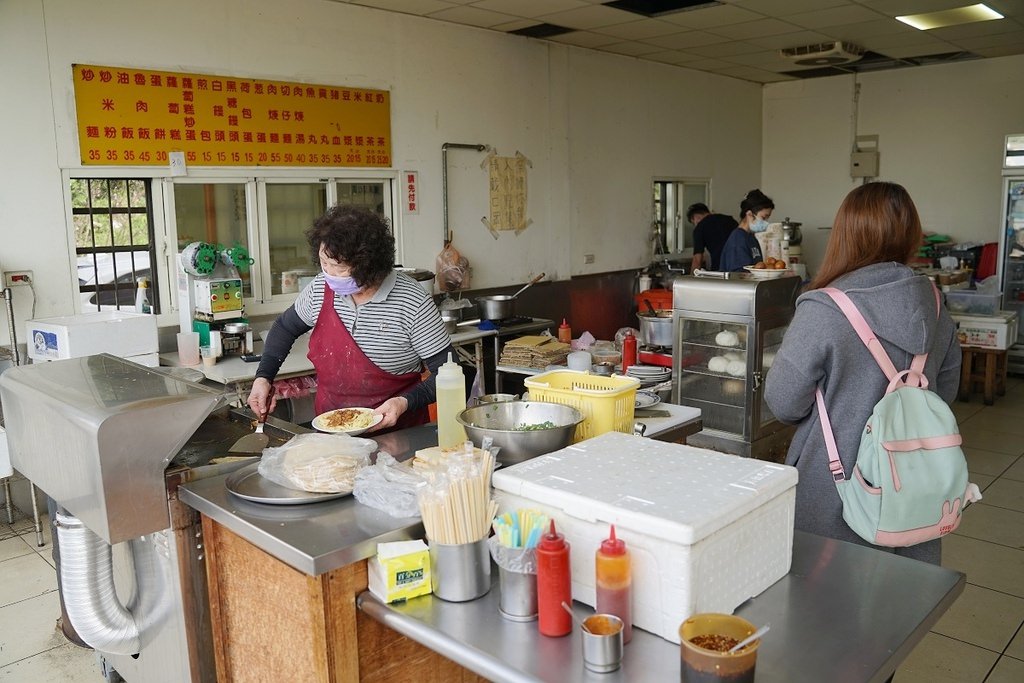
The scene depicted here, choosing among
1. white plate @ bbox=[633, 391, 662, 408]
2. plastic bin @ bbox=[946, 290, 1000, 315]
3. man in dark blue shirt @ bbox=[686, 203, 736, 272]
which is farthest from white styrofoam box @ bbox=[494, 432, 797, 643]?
man in dark blue shirt @ bbox=[686, 203, 736, 272]

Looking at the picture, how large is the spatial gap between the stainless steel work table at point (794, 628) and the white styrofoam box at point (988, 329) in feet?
17.5

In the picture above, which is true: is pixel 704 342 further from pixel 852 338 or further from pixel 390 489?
pixel 390 489

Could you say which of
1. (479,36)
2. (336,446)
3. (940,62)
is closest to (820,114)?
(940,62)

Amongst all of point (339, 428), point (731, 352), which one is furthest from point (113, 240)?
point (731, 352)

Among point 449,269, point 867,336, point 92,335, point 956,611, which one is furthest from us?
point 449,269

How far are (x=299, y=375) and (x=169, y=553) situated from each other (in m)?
2.27

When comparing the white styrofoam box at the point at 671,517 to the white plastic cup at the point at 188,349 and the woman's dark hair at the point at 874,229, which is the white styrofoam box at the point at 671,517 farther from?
the white plastic cup at the point at 188,349

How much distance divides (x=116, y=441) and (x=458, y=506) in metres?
0.89

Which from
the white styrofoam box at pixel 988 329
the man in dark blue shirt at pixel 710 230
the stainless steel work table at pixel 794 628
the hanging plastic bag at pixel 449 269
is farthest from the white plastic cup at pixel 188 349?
the white styrofoam box at pixel 988 329

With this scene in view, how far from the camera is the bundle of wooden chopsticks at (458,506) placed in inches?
63.3

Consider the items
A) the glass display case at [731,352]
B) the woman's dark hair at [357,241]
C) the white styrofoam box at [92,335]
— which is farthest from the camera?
the glass display case at [731,352]

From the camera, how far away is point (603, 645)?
1357mm

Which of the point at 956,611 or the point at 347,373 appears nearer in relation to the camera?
the point at 347,373

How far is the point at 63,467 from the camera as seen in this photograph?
2.14m
